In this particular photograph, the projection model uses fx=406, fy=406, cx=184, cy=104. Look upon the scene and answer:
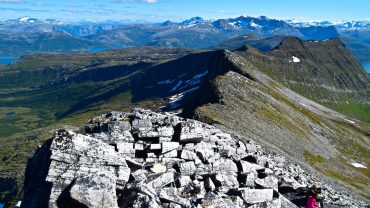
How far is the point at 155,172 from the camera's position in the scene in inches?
1202

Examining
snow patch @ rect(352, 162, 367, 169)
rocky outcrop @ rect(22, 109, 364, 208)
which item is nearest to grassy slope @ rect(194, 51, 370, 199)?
snow patch @ rect(352, 162, 367, 169)

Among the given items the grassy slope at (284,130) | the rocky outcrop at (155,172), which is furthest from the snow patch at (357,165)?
the rocky outcrop at (155,172)

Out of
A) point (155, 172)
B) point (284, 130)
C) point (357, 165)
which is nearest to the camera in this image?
point (155, 172)

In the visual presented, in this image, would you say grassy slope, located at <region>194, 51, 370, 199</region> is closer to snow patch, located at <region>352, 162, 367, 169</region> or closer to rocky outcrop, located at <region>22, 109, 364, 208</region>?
snow patch, located at <region>352, 162, 367, 169</region>

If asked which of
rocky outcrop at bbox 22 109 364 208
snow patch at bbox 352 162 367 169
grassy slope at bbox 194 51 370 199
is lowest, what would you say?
snow patch at bbox 352 162 367 169

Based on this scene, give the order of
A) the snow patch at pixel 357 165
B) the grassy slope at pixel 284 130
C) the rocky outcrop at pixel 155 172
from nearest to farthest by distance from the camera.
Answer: the rocky outcrop at pixel 155 172
the grassy slope at pixel 284 130
the snow patch at pixel 357 165

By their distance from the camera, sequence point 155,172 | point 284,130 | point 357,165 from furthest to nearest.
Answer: point 357,165 < point 284,130 < point 155,172

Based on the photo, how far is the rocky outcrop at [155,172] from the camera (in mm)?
25797

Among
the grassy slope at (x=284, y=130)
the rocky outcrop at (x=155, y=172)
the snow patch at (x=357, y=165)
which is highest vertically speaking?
the rocky outcrop at (x=155, y=172)

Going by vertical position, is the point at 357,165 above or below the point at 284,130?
below

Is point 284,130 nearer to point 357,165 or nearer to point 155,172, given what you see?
point 357,165

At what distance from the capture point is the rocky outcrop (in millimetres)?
25797

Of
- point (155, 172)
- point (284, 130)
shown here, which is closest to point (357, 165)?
point (284, 130)

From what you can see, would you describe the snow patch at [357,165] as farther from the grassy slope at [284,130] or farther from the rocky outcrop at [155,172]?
the rocky outcrop at [155,172]
